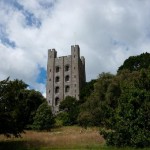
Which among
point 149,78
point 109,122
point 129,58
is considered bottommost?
point 109,122

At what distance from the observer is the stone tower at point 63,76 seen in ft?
357

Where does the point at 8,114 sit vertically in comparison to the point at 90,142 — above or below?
above

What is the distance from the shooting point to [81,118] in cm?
4944

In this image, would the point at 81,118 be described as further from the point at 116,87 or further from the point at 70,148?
the point at 70,148

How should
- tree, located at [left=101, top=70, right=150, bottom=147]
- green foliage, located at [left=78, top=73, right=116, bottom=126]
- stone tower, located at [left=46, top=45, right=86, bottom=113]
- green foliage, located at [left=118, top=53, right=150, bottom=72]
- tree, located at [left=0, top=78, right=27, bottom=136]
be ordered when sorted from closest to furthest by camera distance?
tree, located at [left=101, top=70, right=150, bottom=147]
tree, located at [left=0, top=78, right=27, bottom=136]
green foliage, located at [left=78, top=73, right=116, bottom=126]
green foliage, located at [left=118, top=53, right=150, bottom=72]
stone tower, located at [left=46, top=45, right=86, bottom=113]

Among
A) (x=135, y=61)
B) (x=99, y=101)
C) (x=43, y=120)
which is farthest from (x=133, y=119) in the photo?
(x=135, y=61)

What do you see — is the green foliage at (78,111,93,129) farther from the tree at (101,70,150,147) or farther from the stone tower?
the stone tower

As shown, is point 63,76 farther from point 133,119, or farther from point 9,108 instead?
point 133,119

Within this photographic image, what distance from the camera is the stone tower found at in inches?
4286

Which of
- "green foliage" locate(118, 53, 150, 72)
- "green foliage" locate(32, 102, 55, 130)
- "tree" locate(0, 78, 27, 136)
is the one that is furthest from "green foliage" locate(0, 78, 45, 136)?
"green foliage" locate(118, 53, 150, 72)

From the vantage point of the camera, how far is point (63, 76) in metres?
112

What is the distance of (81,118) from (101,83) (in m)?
6.64

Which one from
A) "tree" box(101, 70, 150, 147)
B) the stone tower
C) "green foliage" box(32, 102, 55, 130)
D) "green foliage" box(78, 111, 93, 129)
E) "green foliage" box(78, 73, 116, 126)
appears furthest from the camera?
the stone tower

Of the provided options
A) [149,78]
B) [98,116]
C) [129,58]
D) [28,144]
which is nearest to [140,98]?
[149,78]
